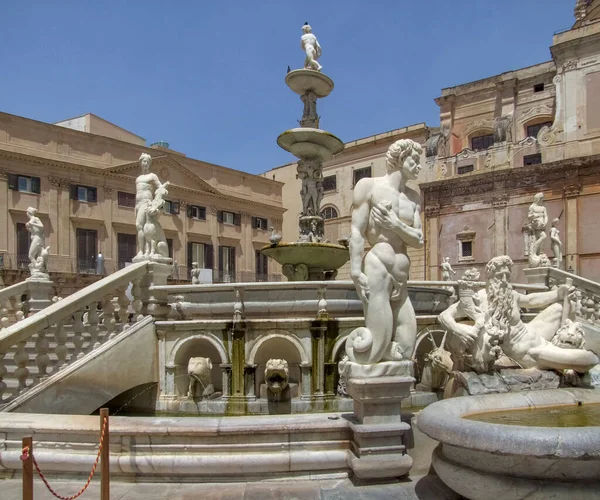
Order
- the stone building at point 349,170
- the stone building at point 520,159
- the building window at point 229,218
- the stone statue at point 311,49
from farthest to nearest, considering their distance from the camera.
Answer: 1. the building window at point 229,218
2. the stone building at point 349,170
3. the stone building at point 520,159
4. the stone statue at point 311,49

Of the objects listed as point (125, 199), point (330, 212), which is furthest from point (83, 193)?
point (330, 212)

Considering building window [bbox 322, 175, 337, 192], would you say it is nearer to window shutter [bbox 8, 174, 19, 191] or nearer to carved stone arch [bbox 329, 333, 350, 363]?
window shutter [bbox 8, 174, 19, 191]

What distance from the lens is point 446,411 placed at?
4.13m

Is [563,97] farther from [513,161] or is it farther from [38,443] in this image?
[38,443]

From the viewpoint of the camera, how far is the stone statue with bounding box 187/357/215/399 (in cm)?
773

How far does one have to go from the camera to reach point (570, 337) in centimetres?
558

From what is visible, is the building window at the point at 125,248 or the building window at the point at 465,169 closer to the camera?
the building window at the point at 465,169

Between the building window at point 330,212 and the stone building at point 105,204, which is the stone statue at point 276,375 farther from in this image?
the building window at point 330,212

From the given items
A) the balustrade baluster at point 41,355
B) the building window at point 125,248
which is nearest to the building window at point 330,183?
the building window at point 125,248

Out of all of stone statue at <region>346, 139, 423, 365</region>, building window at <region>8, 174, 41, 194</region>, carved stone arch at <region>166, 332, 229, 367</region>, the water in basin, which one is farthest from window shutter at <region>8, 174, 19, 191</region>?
the water in basin

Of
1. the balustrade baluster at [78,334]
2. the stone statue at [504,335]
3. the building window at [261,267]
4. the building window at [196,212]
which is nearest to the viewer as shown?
the stone statue at [504,335]

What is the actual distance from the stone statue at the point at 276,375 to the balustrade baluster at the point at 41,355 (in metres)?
2.91

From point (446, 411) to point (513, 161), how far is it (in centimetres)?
3000

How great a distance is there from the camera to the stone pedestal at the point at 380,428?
427 cm
